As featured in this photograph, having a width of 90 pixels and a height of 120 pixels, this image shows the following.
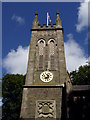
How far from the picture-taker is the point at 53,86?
59.6ft

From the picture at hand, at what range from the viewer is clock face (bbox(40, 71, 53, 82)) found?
19016 millimetres

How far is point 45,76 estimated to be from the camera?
19234 millimetres

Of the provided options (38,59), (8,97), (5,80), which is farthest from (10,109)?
(38,59)

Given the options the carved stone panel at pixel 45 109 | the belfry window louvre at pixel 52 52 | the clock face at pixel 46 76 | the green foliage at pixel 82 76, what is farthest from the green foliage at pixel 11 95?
the carved stone panel at pixel 45 109

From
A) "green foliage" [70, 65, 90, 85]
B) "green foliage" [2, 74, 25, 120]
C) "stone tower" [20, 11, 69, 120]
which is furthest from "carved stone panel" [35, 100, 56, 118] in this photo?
"green foliage" [70, 65, 90, 85]

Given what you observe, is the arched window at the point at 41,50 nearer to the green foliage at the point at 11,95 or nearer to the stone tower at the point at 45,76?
the stone tower at the point at 45,76

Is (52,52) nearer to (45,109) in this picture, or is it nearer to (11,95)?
(45,109)

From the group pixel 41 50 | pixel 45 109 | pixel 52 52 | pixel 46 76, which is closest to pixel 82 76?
pixel 52 52

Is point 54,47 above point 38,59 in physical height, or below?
above

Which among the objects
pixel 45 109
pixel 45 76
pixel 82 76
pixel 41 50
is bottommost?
pixel 45 109

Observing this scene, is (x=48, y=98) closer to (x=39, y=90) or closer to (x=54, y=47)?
(x=39, y=90)

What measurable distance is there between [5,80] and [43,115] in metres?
18.4

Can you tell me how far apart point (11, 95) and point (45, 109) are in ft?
54.2

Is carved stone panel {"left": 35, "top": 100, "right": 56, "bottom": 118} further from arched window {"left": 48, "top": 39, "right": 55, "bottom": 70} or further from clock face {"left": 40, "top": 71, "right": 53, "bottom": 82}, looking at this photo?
arched window {"left": 48, "top": 39, "right": 55, "bottom": 70}
